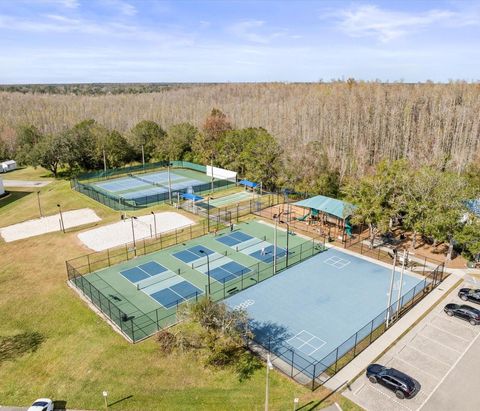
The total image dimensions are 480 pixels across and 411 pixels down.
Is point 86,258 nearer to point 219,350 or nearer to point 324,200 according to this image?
point 219,350

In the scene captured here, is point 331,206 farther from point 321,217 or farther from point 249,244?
point 249,244

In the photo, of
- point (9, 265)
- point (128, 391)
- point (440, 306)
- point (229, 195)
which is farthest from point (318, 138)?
point (128, 391)

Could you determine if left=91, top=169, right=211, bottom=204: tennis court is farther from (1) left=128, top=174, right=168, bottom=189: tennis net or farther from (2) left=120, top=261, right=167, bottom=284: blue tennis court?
(2) left=120, top=261, right=167, bottom=284: blue tennis court

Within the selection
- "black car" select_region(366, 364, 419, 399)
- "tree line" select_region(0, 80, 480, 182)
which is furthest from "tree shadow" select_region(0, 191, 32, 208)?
"black car" select_region(366, 364, 419, 399)

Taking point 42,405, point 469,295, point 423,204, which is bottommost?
point 42,405

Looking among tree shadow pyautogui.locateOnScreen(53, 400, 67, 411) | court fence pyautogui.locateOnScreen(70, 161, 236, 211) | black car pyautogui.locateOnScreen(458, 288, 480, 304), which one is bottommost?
tree shadow pyautogui.locateOnScreen(53, 400, 67, 411)

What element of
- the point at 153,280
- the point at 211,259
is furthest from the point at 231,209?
the point at 153,280
